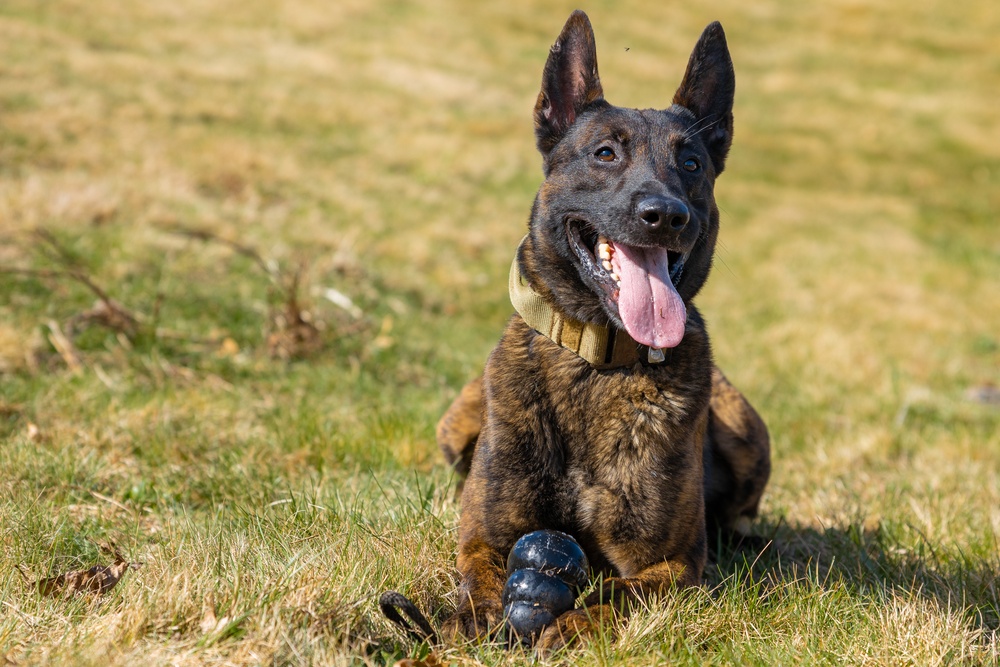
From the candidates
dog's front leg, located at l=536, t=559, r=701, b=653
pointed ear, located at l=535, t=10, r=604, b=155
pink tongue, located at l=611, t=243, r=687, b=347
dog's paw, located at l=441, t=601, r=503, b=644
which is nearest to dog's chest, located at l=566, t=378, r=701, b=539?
dog's front leg, located at l=536, t=559, r=701, b=653

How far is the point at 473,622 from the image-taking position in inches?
117

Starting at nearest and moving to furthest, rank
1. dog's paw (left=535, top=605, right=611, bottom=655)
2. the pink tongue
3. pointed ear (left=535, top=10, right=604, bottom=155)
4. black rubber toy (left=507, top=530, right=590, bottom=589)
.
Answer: dog's paw (left=535, top=605, right=611, bottom=655) → black rubber toy (left=507, top=530, right=590, bottom=589) → the pink tongue → pointed ear (left=535, top=10, right=604, bottom=155)

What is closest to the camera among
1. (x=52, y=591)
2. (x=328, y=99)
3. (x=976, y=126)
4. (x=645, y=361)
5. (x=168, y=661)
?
(x=168, y=661)

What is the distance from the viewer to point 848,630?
3.08m

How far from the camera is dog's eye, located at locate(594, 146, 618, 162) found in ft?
11.9

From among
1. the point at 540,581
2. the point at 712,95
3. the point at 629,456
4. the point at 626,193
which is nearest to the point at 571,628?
the point at 540,581

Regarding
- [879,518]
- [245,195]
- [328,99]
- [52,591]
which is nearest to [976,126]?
[328,99]

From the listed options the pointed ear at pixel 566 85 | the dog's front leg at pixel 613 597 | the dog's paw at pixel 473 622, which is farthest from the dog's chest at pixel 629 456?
the pointed ear at pixel 566 85

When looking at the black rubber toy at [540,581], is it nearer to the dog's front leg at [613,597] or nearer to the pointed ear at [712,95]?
the dog's front leg at [613,597]

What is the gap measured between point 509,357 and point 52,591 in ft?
5.73

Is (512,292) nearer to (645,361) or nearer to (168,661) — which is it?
(645,361)

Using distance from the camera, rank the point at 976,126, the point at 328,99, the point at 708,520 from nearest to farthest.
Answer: the point at 708,520, the point at 328,99, the point at 976,126

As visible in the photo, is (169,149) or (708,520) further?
(169,149)

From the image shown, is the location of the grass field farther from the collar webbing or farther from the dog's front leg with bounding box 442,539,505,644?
the collar webbing
